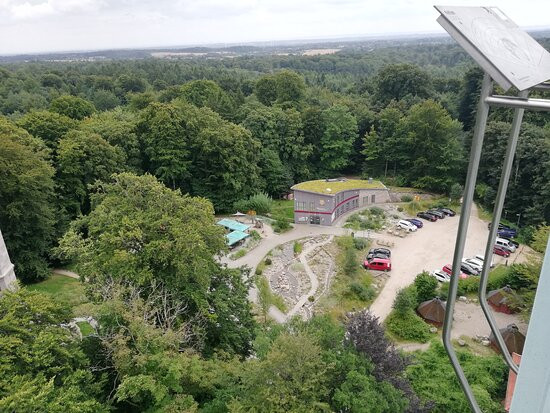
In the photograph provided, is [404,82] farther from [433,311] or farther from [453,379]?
[453,379]

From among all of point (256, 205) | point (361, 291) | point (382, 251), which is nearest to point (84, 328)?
point (361, 291)

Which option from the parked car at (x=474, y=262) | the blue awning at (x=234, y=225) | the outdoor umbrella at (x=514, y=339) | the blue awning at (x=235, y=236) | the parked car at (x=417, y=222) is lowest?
the parked car at (x=417, y=222)

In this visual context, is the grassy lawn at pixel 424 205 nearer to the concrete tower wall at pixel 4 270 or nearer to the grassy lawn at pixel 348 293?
the grassy lawn at pixel 348 293

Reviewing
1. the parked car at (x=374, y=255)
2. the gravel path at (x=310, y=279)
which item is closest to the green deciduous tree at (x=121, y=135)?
the gravel path at (x=310, y=279)

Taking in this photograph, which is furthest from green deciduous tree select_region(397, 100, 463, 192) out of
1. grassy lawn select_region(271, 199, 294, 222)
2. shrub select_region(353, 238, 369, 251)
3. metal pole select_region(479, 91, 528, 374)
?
metal pole select_region(479, 91, 528, 374)

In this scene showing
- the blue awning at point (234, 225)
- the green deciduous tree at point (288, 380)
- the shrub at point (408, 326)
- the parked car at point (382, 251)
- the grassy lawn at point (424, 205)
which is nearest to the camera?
the green deciduous tree at point (288, 380)

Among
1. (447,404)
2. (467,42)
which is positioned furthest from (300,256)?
(467,42)

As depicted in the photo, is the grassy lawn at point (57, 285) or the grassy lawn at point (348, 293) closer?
the grassy lawn at point (348, 293)
